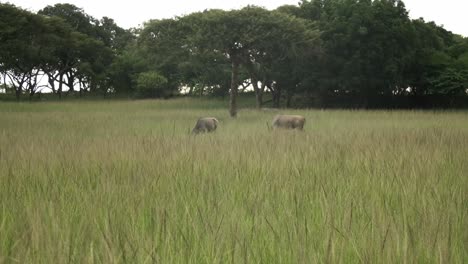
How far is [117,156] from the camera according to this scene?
5.18 meters

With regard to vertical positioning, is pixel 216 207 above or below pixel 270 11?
below

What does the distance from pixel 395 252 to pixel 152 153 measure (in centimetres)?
409

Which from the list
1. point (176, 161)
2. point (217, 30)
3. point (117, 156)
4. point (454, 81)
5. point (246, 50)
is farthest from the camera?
point (454, 81)

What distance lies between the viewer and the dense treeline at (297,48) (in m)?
20.6

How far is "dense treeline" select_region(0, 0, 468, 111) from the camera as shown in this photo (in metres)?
20.6

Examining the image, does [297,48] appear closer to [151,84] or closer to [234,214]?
[234,214]

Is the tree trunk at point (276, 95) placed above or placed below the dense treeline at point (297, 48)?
below

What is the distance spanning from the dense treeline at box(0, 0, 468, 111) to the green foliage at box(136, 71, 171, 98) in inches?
6.7

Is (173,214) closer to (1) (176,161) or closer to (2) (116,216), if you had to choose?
A: (2) (116,216)

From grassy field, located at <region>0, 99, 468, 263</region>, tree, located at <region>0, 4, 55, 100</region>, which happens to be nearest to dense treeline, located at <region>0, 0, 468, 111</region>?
tree, located at <region>0, 4, 55, 100</region>

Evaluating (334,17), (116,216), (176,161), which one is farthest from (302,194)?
(334,17)

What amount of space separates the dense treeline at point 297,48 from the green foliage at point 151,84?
0.56ft

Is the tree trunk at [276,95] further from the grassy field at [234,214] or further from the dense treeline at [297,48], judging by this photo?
the grassy field at [234,214]

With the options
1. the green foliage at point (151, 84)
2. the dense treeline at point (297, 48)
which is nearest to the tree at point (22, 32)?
the dense treeline at point (297, 48)
